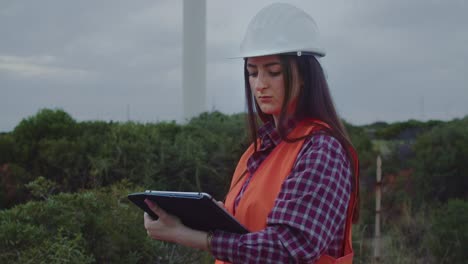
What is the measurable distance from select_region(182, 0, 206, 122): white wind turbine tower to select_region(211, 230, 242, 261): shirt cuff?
13.5m

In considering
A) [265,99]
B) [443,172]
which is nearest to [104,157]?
[443,172]

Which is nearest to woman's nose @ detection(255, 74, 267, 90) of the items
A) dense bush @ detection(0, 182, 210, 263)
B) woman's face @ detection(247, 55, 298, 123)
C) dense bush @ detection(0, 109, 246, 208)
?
woman's face @ detection(247, 55, 298, 123)

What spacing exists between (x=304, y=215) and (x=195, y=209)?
296mm

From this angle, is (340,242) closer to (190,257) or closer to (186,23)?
(190,257)

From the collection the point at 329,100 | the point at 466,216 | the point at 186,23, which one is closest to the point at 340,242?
the point at 329,100

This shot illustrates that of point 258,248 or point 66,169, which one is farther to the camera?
point 66,169

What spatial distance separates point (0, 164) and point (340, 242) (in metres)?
6.93

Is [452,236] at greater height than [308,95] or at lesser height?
lesser

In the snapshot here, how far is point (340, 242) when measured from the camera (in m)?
2.02

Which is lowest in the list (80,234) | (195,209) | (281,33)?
(80,234)

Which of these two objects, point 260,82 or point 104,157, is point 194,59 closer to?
point 104,157

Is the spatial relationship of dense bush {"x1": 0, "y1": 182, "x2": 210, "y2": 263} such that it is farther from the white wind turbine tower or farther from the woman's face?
the white wind turbine tower

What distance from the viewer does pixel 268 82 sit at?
82.8 inches

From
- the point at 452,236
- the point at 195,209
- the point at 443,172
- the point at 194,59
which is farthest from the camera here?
the point at 194,59
